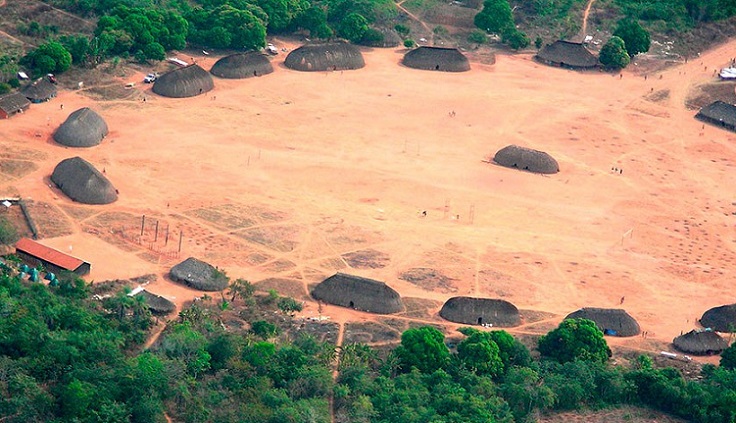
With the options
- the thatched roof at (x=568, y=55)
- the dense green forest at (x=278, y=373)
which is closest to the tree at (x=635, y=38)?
the thatched roof at (x=568, y=55)

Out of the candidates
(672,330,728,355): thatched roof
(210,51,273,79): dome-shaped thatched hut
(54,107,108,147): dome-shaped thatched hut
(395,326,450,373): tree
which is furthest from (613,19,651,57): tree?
(395,326,450,373): tree

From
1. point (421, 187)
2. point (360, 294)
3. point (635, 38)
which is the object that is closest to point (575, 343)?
point (360, 294)

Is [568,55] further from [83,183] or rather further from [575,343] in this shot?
[575,343]

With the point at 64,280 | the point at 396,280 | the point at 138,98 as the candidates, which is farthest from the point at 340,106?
the point at 64,280

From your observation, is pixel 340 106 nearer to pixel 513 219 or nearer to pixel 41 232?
pixel 513 219

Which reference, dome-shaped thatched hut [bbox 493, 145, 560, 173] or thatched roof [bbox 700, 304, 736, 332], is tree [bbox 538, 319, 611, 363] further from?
dome-shaped thatched hut [bbox 493, 145, 560, 173]

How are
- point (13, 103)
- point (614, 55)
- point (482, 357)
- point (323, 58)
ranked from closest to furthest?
point (482, 357) → point (13, 103) → point (323, 58) → point (614, 55)
